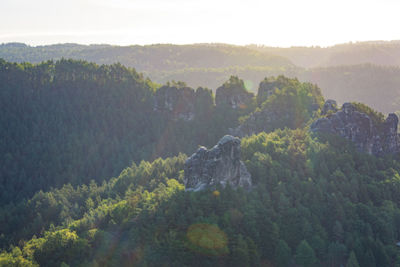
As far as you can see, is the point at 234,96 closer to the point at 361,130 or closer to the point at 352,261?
the point at 361,130

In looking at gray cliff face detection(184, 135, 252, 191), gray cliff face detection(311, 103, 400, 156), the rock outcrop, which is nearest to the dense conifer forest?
the rock outcrop

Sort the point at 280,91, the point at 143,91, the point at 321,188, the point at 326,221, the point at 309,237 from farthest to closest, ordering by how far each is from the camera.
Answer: the point at 143,91 → the point at 280,91 → the point at 321,188 → the point at 326,221 → the point at 309,237

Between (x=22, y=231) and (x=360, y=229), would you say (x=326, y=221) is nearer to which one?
(x=360, y=229)

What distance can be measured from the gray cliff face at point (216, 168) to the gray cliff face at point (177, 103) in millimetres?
69551

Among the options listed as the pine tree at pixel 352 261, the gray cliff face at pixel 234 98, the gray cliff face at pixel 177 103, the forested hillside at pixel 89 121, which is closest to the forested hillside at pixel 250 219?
the pine tree at pixel 352 261

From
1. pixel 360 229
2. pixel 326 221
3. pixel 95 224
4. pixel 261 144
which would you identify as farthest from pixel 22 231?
pixel 360 229

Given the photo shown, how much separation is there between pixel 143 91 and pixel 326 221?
306 feet

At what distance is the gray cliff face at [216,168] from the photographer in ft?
206

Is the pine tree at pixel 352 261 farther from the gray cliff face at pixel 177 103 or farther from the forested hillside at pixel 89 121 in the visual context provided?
the gray cliff face at pixel 177 103

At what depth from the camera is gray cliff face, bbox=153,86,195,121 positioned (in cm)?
13388

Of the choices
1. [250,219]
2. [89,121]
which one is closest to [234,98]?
[89,121]

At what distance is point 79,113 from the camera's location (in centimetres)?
13050

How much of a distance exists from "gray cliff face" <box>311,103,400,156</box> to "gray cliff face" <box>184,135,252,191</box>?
100ft

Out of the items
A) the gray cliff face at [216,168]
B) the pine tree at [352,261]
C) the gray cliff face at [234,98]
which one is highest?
the gray cliff face at [234,98]
